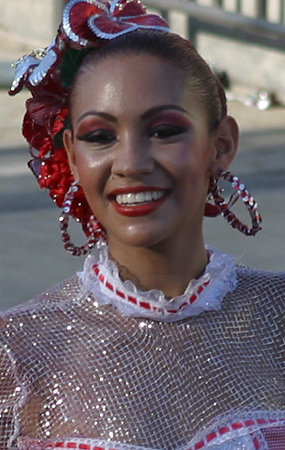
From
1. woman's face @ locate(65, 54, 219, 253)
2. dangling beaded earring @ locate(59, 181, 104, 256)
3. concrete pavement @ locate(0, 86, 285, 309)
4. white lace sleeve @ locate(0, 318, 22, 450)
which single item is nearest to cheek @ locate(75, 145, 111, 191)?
woman's face @ locate(65, 54, 219, 253)

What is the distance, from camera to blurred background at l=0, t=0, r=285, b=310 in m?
5.52

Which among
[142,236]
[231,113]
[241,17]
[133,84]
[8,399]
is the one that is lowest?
[231,113]

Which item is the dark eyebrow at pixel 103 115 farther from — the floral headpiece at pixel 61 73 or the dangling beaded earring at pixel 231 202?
the dangling beaded earring at pixel 231 202

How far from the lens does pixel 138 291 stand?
2236 mm

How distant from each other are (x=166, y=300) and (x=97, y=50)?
48cm

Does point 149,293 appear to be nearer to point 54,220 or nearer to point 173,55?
point 173,55

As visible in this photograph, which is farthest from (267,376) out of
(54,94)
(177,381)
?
(54,94)

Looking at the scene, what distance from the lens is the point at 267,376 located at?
2.25 m

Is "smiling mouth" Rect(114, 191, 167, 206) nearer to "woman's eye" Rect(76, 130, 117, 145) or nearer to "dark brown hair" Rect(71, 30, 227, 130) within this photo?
"woman's eye" Rect(76, 130, 117, 145)

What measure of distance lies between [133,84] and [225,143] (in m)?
0.26

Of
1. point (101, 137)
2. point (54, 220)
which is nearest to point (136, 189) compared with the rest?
point (101, 137)

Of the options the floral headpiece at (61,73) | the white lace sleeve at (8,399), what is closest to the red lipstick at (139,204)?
the floral headpiece at (61,73)

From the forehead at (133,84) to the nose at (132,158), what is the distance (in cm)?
6

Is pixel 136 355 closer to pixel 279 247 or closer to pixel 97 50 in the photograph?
pixel 97 50
